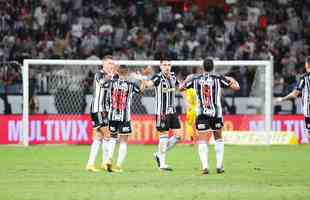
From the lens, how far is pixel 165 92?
19.4m

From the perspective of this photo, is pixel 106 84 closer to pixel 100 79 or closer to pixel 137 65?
pixel 100 79

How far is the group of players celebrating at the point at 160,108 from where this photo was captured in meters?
17.8

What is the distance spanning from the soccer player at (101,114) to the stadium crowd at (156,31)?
536 inches

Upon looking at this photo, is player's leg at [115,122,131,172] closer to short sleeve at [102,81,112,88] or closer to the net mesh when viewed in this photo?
short sleeve at [102,81,112,88]

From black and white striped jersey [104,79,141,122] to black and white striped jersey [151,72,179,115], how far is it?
0.79 meters

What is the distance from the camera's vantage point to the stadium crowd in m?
33.4

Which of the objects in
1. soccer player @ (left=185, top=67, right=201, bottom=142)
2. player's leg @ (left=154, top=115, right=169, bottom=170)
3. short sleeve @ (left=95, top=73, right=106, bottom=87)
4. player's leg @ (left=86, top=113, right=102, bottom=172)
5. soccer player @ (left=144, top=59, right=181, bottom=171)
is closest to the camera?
player's leg @ (left=86, top=113, right=102, bottom=172)

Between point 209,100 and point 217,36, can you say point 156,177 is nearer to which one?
point 209,100

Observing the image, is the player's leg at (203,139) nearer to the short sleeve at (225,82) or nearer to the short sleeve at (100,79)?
the short sleeve at (225,82)

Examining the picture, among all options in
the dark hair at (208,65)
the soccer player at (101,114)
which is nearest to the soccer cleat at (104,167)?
the soccer player at (101,114)

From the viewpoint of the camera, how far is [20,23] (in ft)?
111

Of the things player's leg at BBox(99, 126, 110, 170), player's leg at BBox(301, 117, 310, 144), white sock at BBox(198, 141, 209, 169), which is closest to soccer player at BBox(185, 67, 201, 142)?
player's leg at BBox(301, 117, 310, 144)

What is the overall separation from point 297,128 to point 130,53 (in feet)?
23.5

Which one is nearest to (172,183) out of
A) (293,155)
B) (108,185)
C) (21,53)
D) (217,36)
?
(108,185)
